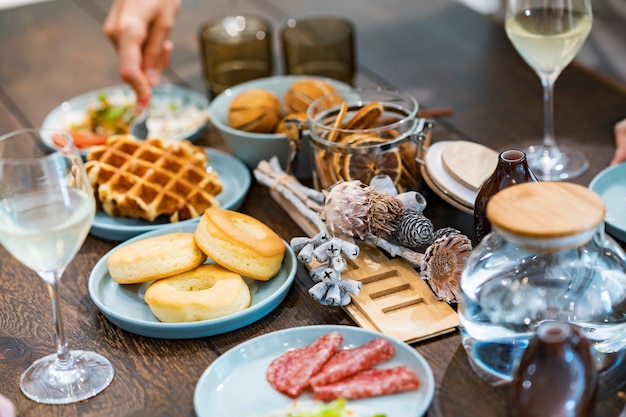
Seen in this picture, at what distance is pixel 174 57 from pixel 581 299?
159 centimetres

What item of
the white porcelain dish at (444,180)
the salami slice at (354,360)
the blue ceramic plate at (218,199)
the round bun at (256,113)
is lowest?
the blue ceramic plate at (218,199)

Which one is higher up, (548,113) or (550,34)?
(550,34)

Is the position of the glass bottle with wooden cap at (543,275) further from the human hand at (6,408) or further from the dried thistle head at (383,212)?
the human hand at (6,408)

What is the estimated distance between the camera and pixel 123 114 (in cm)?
195

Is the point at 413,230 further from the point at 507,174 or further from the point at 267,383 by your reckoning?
the point at 267,383

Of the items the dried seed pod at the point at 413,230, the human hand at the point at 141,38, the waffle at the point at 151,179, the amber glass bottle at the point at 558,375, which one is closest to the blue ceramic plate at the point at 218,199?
the waffle at the point at 151,179

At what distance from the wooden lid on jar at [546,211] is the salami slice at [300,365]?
0.89 ft

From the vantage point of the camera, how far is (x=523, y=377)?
885 mm

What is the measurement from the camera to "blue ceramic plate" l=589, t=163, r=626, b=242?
1334 millimetres

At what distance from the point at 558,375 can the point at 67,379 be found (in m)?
0.63

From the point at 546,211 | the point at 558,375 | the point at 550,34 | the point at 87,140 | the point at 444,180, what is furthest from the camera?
the point at 87,140

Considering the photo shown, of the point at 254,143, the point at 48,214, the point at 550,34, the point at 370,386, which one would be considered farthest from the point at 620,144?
the point at 48,214

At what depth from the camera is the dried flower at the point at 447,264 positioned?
3.89 ft

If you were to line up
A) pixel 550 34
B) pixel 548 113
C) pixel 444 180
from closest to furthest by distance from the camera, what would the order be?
pixel 444 180 < pixel 550 34 < pixel 548 113
